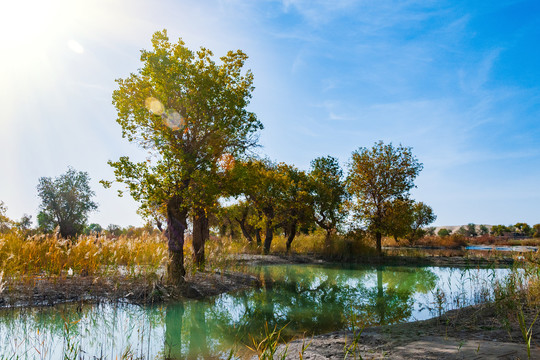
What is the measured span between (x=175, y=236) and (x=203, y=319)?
4.40m

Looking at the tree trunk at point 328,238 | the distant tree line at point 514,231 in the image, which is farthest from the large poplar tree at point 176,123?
the distant tree line at point 514,231

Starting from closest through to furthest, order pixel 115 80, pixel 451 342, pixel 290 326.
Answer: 1. pixel 451 342
2. pixel 290 326
3. pixel 115 80

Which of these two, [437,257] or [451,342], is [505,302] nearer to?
[451,342]

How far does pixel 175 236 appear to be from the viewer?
12.8 metres

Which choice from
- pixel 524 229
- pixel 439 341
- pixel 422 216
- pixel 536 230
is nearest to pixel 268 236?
pixel 439 341

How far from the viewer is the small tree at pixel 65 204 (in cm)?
4209

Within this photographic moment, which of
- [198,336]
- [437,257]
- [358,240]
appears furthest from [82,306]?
[437,257]

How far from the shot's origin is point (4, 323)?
7.52m

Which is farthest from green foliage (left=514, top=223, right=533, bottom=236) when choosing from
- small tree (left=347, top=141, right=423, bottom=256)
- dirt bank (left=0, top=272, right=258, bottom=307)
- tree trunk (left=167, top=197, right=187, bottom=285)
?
dirt bank (left=0, top=272, right=258, bottom=307)

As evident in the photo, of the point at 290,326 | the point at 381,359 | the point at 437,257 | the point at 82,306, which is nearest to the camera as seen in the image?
the point at 381,359

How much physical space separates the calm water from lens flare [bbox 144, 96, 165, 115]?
22.1ft

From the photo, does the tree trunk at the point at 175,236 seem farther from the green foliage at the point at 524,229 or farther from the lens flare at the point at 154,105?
the green foliage at the point at 524,229

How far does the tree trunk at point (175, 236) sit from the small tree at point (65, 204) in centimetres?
3538

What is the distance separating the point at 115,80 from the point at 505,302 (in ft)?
44.9
